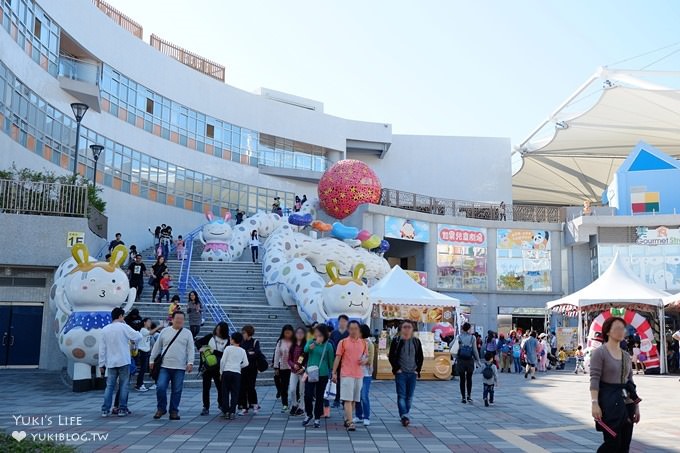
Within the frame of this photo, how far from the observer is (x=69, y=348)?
12672 mm

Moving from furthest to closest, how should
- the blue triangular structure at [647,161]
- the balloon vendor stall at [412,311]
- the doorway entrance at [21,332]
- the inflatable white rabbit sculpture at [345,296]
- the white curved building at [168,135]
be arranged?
1. the blue triangular structure at [647,161]
2. the white curved building at [168,135]
3. the balloon vendor stall at [412,311]
4. the doorway entrance at [21,332]
5. the inflatable white rabbit sculpture at [345,296]

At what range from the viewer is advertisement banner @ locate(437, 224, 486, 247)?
107 feet

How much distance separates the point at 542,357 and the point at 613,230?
12.1 m

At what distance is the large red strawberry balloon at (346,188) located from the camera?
24.9m

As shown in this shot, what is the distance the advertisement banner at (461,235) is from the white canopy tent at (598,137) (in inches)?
305

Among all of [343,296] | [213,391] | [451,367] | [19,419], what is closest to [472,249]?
[451,367]

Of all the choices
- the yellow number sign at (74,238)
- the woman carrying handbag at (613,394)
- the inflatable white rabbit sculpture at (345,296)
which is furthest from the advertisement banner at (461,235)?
the woman carrying handbag at (613,394)

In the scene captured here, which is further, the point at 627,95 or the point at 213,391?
the point at 627,95

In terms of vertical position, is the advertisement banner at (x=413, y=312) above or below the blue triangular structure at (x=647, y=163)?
below

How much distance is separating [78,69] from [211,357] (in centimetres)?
1903

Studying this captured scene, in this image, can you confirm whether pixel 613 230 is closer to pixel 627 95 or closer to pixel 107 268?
pixel 627 95

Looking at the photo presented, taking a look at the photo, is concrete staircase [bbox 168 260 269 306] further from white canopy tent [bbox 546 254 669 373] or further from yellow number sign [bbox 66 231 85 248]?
white canopy tent [bbox 546 254 669 373]

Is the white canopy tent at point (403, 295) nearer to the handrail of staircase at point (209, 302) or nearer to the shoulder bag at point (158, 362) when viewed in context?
the handrail of staircase at point (209, 302)

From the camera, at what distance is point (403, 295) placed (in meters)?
18.6
